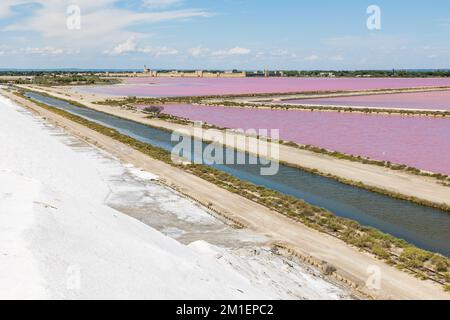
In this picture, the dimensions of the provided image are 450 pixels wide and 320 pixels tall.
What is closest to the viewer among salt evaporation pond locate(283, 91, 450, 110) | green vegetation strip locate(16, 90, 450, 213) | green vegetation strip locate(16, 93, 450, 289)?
green vegetation strip locate(16, 93, 450, 289)

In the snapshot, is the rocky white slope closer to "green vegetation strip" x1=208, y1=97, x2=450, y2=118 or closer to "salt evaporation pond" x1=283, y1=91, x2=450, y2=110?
"green vegetation strip" x1=208, y1=97, x2=450, y2=118

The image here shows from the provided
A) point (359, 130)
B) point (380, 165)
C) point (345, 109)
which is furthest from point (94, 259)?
point (345, 109)

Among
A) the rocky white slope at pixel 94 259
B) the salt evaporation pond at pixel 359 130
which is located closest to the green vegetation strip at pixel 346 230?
the rocky white slope at pixel 94 259

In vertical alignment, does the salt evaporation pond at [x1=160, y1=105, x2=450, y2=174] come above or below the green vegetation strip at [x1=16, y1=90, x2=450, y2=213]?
above

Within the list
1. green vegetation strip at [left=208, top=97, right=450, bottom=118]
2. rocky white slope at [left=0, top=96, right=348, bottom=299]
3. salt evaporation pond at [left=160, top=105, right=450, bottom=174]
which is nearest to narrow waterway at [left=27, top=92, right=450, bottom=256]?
rocky white slope at [left=0, top=96, right=348, bottom=299]

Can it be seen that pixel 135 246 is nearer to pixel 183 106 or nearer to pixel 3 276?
pixel 3 276

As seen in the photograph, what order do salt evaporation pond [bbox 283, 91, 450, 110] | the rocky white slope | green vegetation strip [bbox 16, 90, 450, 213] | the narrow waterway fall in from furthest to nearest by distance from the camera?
salt evaporation pond [bbox 283, 91, 450, 110] < green vegetation strip [bbox 16, 90, 450, 213] < the narrow waterway < the rocky white slope
